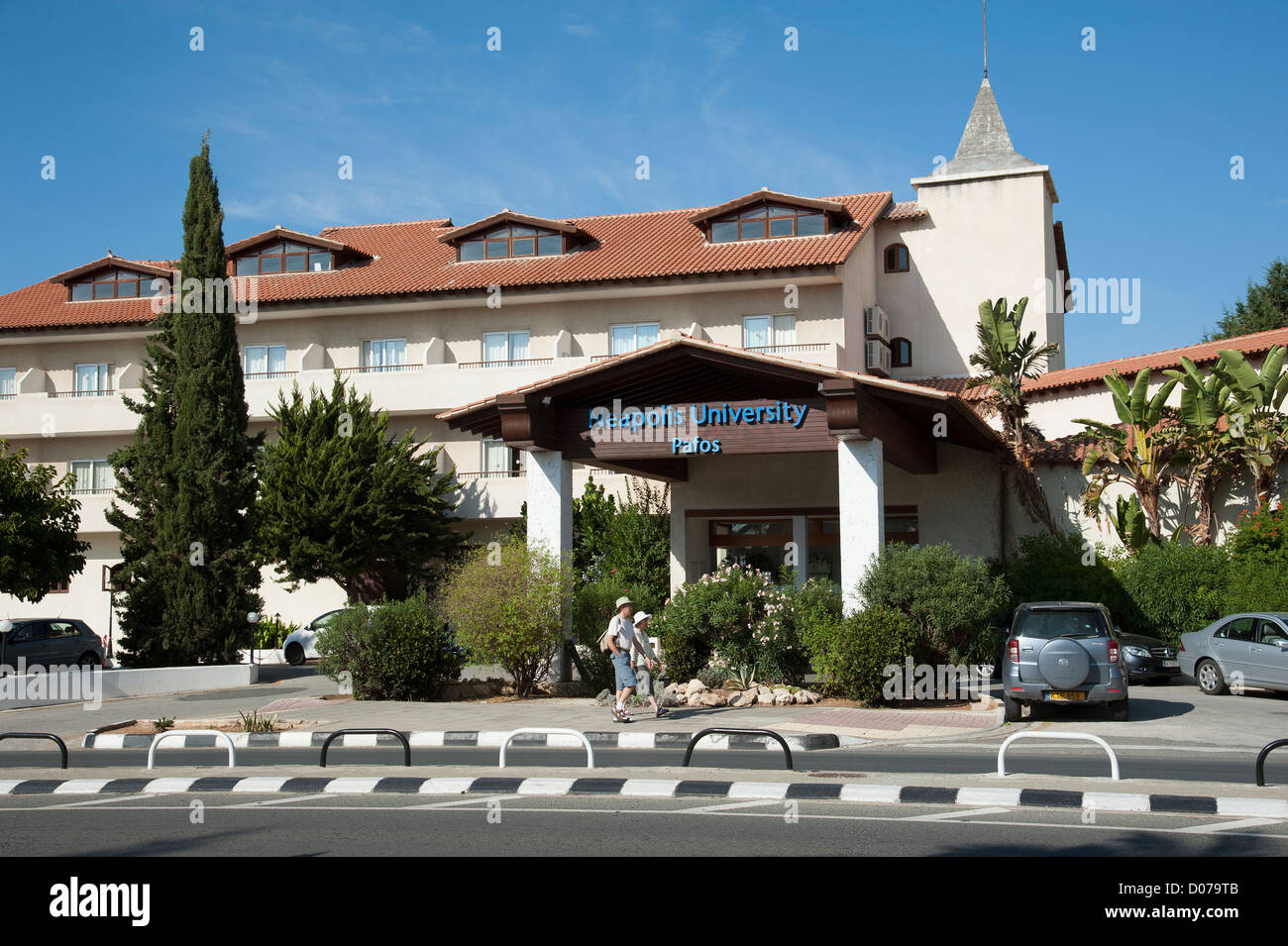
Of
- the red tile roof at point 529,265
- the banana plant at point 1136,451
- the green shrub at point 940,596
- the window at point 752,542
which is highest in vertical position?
the red tile roof at point 529,265

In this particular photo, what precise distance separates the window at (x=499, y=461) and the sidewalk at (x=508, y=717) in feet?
48.1

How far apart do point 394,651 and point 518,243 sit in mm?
21455

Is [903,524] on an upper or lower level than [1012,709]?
upper

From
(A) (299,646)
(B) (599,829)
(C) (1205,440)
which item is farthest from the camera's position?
(A) (299,646)

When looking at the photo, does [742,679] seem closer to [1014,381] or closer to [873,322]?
[1014,381]

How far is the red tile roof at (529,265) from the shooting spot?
34.6 metres

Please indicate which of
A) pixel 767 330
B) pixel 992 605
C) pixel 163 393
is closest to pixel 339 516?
pixel 163 393

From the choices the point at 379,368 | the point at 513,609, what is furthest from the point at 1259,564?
the point at 379,368

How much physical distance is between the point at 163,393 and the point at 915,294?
23635mm

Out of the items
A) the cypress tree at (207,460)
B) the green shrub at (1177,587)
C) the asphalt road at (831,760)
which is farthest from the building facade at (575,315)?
the asphalt road at (831,760)

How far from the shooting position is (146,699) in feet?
76.9

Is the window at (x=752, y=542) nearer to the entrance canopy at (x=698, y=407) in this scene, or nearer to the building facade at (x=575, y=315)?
the building facade at (x=575, y=315)

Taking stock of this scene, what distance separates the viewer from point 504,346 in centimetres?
3675
